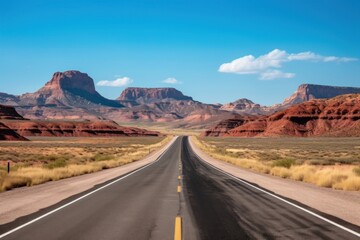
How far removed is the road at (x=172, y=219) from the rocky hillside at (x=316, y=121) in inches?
5161

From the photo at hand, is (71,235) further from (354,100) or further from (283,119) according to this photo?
(354,100)

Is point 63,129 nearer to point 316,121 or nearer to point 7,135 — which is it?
point 7,135

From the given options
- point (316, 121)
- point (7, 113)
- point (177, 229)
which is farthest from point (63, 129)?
point (177, 229)

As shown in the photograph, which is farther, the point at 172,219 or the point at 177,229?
the point at 172,219

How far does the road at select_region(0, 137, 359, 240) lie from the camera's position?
8.58 m

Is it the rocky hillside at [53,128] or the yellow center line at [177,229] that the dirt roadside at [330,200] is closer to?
the yellow center line at [177,229]

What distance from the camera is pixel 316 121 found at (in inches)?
5910

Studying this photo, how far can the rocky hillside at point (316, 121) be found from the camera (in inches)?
5517

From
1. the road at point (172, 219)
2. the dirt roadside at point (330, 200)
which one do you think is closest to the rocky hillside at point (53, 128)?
the dirt roadside at point (330, 200)

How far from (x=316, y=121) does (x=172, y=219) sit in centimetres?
14857

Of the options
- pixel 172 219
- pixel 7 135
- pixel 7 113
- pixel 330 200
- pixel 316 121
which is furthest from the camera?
pixel 7 113

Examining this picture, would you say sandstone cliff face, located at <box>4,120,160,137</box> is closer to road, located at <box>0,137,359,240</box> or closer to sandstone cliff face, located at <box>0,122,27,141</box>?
sandstone cliff face, located at <box>0,122,27,141</box>

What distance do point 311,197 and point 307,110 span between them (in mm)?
148115

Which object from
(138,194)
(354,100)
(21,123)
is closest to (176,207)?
(138,194)
